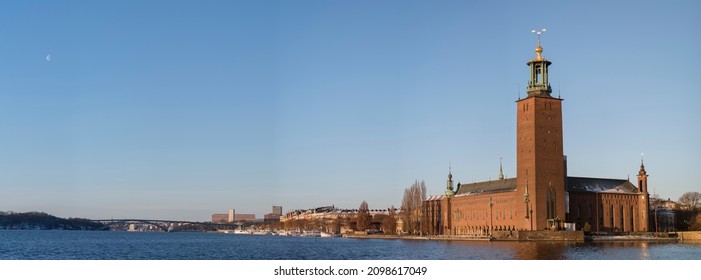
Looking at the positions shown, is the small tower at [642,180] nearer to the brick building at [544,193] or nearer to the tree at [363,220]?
the brick building at [544,193]

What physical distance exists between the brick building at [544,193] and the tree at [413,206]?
3.59 feet

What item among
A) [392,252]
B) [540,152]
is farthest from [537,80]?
[392,252]

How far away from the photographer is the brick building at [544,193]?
89.8 metres

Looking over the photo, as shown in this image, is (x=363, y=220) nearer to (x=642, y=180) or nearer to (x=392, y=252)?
(x=642, y=180)

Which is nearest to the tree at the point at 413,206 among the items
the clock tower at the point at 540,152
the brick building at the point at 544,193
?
the brick building at the point at 544,193

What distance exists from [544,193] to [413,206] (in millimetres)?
22708

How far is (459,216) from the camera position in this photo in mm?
111500

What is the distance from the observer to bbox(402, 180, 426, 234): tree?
107938mm

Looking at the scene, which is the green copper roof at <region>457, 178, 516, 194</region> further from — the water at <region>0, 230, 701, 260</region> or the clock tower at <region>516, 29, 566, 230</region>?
the water at <region>0, 230, 701, 260</region>

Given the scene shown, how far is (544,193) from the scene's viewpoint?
8962cm

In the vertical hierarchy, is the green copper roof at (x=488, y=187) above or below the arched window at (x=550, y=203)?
above

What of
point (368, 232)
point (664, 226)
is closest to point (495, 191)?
point (664, 226)

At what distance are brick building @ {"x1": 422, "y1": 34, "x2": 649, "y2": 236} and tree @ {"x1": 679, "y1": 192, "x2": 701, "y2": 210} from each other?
25.1 metres
